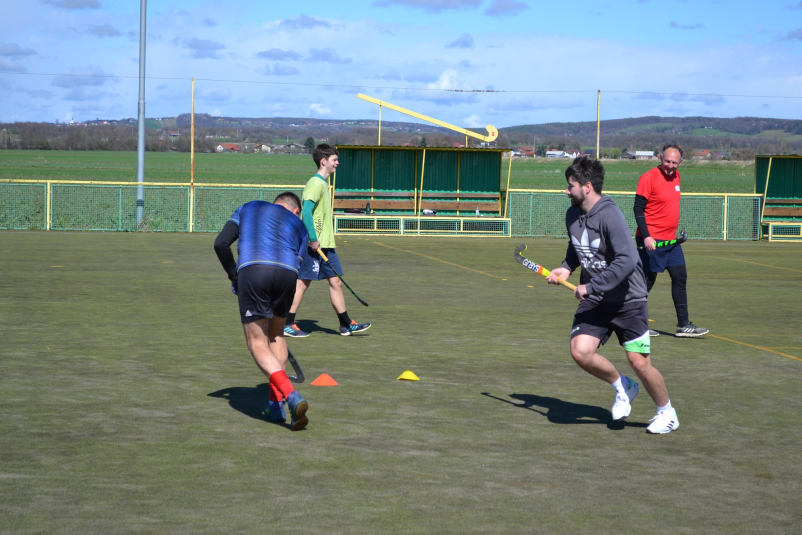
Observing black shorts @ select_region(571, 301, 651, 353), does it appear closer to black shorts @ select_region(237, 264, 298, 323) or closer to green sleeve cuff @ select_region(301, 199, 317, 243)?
black shorts @ select_region(237, 264, 298, 323)

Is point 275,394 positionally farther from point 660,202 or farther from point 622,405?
point 660,202

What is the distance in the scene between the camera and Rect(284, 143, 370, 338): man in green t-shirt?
9367 millimetres

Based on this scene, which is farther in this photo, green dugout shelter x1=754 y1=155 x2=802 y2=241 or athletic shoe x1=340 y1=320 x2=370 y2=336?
green dugout shelter x1=754 y1=155 x2=802 y2=241

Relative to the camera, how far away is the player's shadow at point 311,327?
33.3 ft

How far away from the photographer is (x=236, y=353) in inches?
339

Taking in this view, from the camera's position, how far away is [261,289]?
5957 mm

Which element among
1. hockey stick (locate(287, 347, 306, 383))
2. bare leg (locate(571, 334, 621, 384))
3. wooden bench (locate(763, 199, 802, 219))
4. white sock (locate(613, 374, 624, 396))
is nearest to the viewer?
bare leg (locate(571, 334, 621, 384))

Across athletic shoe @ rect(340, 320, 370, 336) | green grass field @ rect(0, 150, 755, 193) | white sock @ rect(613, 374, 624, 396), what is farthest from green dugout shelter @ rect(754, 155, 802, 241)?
green grass field @ rect(0, 150, 755, 193)

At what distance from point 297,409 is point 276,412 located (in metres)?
0.48

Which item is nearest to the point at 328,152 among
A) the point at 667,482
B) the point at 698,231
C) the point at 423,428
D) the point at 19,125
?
the point at 423,428

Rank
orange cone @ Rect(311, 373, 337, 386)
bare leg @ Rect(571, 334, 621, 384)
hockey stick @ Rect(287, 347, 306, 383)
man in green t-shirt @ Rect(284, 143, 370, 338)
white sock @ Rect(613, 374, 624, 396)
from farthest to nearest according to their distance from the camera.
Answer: man in green t-shirt @ Rect(284, 143, 370, 338) → orange cone @ Rect(311, 373, 337, 386) → hockey stick @ Rect(287, 347, 306, 383) → white sock @ Rect(613, 374, 624, 396) → bare leg @ Rect(571, 334, 621, 384)

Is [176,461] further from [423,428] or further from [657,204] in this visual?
[657,204]

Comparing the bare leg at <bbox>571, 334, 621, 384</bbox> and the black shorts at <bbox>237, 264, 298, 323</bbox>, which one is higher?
the black shorts at <bbox>237, 264, 298, 323</bbox>

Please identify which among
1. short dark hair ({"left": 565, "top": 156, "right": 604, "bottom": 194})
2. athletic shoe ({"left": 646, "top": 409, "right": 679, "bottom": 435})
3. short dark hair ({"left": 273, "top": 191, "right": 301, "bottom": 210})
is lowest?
athletic shoe ({"left": 646, "top": 409, "right": 679, "bottom": 435})
